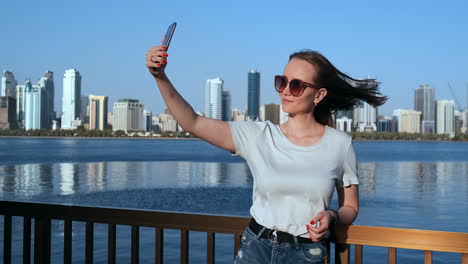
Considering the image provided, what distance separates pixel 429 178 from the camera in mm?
28828

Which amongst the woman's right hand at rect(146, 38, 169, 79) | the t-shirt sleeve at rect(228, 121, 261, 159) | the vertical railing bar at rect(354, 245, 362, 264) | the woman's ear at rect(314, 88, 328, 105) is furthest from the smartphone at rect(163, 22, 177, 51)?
the vertical railing bar at rect(354, 245, 362, 264)

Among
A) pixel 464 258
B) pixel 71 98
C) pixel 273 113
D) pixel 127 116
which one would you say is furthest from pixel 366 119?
pixel 464 258

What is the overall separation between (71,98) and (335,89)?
13807 centimetres

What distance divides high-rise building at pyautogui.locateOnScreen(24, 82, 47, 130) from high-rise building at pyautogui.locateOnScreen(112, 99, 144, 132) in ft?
51.0

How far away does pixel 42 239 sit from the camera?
271 cm

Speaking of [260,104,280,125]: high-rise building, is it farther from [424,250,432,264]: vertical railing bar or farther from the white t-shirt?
[424,250,432,264]: vertical railing bar

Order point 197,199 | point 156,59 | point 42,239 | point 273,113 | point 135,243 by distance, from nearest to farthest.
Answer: point 156,59
point 135,243
point 42,239
point 197,199
point 273,113

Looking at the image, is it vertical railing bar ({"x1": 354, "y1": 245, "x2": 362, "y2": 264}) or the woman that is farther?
vertical railing bar ({"x1": 354, "y1": 245, "x2": 362, "y2": 264})

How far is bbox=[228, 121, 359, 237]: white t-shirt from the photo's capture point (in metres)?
1.65

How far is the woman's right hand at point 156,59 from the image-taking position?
1.58m

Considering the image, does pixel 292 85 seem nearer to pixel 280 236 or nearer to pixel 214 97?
pixel 280 236

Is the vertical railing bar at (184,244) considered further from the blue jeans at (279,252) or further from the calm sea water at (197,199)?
the calm sea water at (197,199)

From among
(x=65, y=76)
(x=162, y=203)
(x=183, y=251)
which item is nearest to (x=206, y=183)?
(x=162, y=203)

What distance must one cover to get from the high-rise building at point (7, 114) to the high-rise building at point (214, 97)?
43863 millimetres
